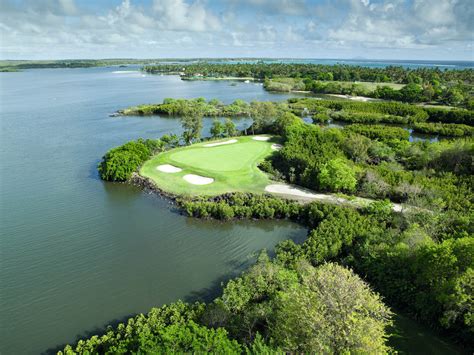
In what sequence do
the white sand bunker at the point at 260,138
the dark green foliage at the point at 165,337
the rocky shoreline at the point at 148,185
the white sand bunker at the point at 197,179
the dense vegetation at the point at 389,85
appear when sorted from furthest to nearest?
1. the dense vegetation at the point at 389,85
2. the white sand bunker at the point at 260,138
3. the white sand bunker at the point at 197,179
4. the rocky shoreline at the point at 148,185
5. the dark green foliage at the point at 165,337

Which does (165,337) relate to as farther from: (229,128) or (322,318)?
(229,128)

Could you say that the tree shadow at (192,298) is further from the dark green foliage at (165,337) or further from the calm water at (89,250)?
the dark green foliage at (165,337)

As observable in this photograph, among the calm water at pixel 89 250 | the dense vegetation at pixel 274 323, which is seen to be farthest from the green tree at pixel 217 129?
the dense vegetation at pixel 274 323

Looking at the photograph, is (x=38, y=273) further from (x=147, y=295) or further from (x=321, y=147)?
(x=321, y=147)

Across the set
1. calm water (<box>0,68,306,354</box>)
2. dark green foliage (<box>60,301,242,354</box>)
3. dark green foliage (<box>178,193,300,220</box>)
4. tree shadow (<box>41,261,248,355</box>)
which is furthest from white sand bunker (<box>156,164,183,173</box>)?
dark green foliage (<box>60,301,242,354</box>)

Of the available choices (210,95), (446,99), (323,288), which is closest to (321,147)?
(323,288)
